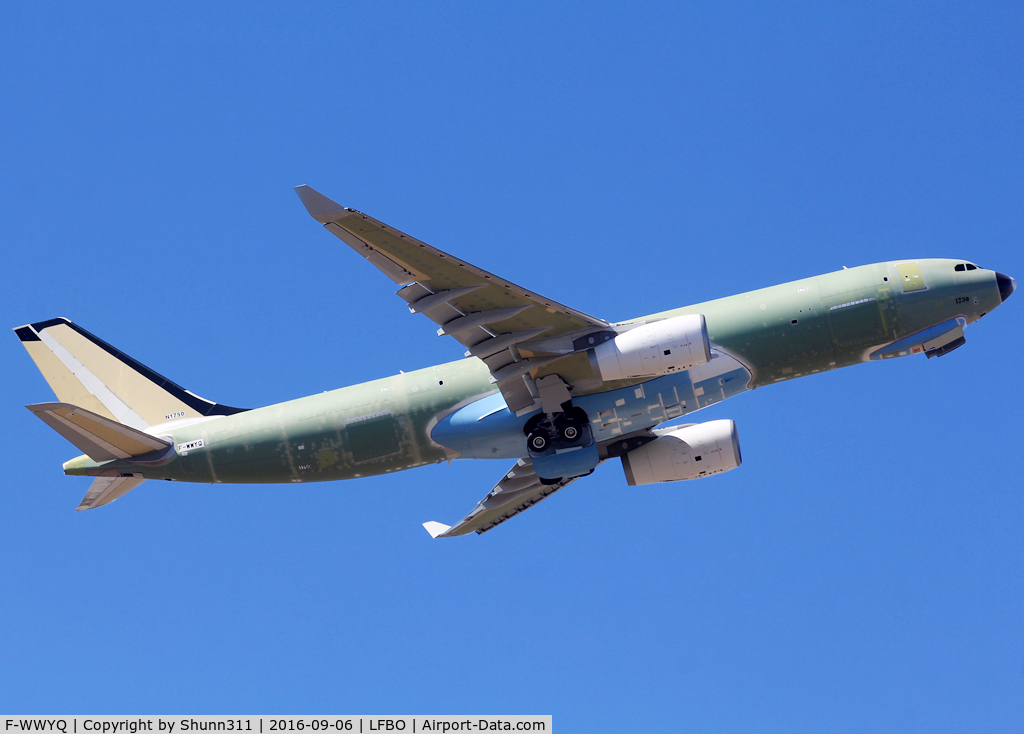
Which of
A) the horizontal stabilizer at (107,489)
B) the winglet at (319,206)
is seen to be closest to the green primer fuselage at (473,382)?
the horizontal stabilizer at (107,489)

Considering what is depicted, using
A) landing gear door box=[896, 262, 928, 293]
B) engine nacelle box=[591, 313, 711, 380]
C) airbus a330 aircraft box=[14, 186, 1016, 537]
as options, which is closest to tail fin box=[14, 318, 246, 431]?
airbus a330 aircraft box=[14, 186, 1016, 537]

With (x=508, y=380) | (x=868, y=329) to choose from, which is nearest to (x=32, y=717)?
(x=508, y=380)

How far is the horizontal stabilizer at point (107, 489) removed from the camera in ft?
107

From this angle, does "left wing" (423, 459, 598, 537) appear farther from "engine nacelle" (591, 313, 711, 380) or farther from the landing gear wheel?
"engine nacelle" (591, 313, 711, 380)

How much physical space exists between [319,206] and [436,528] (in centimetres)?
1632

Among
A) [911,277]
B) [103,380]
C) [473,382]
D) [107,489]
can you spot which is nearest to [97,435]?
[107,489]

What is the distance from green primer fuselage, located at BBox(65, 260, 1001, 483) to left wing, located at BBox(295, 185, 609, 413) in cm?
89

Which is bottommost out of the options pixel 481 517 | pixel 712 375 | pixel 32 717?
pixel 32 717

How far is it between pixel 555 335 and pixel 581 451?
379cm

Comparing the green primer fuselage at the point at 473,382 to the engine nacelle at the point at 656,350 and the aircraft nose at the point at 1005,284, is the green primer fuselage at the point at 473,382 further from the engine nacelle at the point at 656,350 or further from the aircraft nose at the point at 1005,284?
the engine nacelle at the point at 656,350

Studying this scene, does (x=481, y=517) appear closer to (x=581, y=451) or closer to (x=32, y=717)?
(x=581, y=451)

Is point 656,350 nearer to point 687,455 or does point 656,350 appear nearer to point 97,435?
point 687,455

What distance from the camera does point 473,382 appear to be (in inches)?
1252

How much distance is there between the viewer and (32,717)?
26062mm
